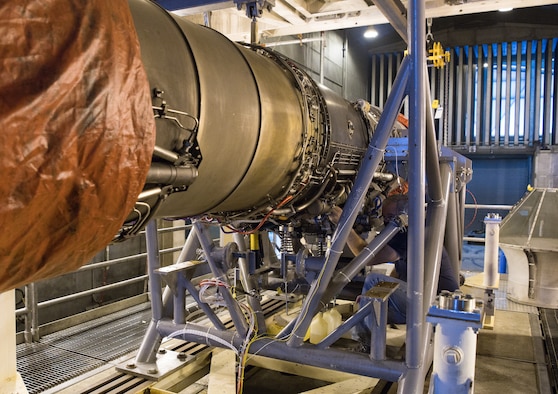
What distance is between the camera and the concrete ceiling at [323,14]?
360 cm

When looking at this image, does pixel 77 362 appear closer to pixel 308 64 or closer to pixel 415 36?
pixel 415 36

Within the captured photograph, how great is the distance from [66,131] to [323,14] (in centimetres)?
369

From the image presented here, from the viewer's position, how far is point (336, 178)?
2352mm

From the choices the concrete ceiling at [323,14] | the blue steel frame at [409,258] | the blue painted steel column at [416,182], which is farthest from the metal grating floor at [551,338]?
the concrete ceiling at [323,14]

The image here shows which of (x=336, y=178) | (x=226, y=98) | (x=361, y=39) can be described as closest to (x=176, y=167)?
(x=226, y=98)

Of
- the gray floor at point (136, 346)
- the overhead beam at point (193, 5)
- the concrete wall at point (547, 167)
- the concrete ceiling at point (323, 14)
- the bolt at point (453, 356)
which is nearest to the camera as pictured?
the bolt at point (453, 356)

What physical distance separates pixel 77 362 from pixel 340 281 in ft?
5.68

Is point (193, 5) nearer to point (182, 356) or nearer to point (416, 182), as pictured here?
point (416, 182)

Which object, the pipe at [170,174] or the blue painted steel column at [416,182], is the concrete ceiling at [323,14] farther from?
the pipe at [170,174]

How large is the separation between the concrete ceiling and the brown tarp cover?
8.66 feet

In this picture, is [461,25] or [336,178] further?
[461,25]

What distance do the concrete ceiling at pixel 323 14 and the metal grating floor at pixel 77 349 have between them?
7.75ft

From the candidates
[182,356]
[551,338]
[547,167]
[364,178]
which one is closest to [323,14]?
[364,178]

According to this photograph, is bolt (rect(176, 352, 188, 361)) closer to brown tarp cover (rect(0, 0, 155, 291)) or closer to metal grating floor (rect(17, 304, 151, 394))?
metal grating floor (rect(17, 304, 151, 394))
